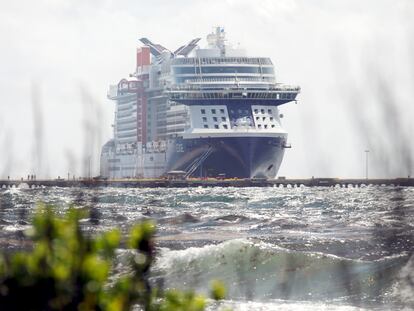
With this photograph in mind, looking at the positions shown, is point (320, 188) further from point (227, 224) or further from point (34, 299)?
point (34, 299)

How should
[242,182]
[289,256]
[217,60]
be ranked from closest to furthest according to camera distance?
[289,256] < [242,182] < [217,60]

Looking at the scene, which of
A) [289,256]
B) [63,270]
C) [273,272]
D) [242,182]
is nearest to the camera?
[63,270]

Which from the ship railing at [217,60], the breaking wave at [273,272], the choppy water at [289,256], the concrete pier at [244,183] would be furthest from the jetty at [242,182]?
the breaking wave at [273,272]

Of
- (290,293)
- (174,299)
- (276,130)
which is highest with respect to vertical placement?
(276,130)

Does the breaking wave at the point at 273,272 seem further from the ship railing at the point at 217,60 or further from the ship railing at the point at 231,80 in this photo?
the ship railing at the point at 217,60

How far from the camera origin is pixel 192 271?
154 ft

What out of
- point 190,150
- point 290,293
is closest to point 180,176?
point 190,150

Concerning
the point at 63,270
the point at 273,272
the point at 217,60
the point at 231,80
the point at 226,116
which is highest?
the point at 217,60

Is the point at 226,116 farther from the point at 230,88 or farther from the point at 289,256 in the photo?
the point at 289,256

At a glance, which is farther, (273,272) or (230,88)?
(230,88)

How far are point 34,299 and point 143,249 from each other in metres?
0.80

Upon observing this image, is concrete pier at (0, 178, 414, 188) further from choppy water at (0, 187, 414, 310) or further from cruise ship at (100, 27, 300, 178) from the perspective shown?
choppy water at (0, 187, 414, 310)

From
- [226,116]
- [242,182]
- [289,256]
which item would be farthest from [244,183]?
[289,256]

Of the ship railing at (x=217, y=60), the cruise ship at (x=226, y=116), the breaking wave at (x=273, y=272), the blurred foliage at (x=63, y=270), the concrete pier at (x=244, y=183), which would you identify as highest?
the ship railing at (x=217, y=60)
